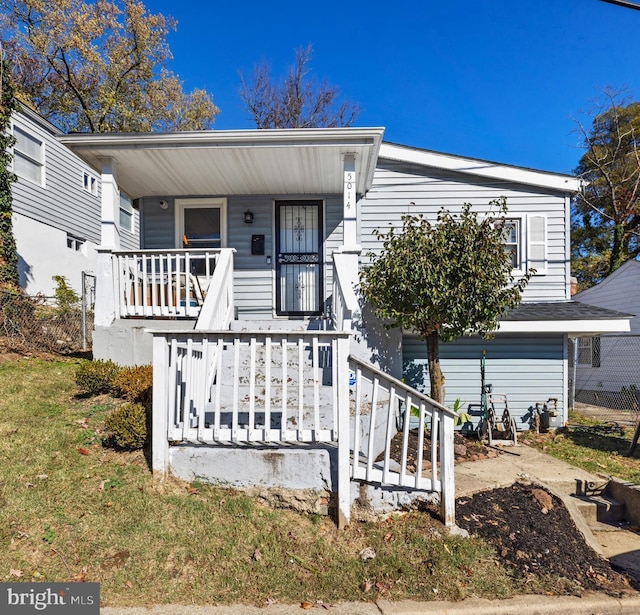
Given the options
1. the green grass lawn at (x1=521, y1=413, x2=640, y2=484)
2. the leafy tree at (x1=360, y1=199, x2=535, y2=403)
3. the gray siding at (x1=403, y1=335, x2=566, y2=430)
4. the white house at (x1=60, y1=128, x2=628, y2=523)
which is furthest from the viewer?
the gray siding at (x1=403, y1=335, x2=566, y2=430)

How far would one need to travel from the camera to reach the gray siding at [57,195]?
1084 cm

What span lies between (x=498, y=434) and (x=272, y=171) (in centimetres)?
555

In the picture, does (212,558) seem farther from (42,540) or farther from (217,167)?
(217,167)

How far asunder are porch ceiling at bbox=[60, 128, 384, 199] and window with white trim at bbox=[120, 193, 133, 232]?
6843 millimetres

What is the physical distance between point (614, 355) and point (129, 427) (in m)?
12.4

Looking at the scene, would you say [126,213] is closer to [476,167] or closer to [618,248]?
[476,167]

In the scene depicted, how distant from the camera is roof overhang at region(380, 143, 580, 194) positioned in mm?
7734

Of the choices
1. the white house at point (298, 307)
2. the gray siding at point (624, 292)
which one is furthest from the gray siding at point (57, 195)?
the gray siding at point (624, 292)

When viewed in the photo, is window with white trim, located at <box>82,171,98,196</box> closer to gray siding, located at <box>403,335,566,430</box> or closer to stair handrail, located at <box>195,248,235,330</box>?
stair handrail, located at <box>195,248,235,330</box>

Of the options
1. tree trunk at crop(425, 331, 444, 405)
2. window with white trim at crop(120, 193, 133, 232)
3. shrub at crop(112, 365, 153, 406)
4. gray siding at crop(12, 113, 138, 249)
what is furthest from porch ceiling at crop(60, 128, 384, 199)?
window with white trim at crop(120, 193, 133, 232)

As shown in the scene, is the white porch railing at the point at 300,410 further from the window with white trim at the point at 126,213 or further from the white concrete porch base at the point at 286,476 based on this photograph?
the window with white trim at the point at 126,213

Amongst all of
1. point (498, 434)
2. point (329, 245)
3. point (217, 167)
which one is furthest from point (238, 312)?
point (498, 434)

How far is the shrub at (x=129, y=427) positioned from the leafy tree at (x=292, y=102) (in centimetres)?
1745

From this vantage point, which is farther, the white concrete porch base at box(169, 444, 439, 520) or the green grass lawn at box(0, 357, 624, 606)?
the white concrete porch base at box(169, 444, 439, 520)
